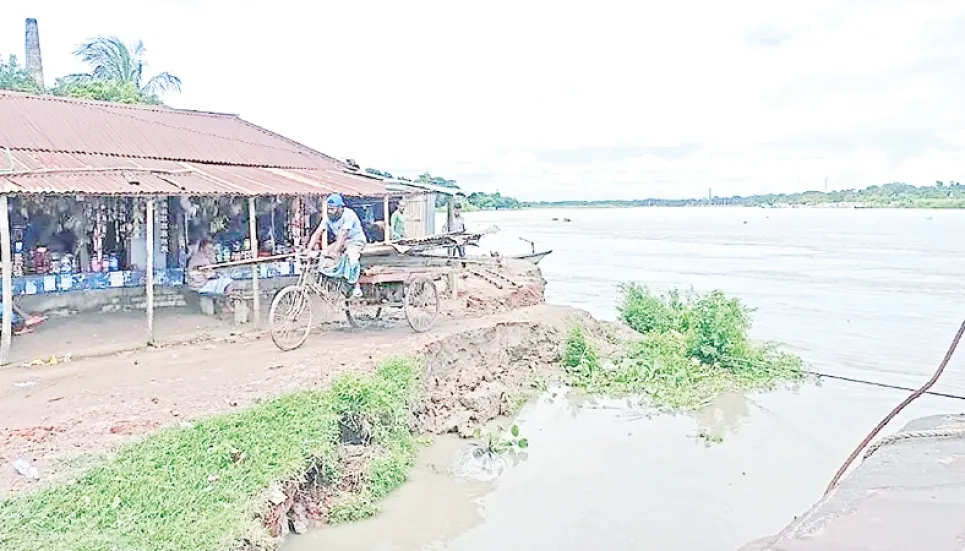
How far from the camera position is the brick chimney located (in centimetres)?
2295

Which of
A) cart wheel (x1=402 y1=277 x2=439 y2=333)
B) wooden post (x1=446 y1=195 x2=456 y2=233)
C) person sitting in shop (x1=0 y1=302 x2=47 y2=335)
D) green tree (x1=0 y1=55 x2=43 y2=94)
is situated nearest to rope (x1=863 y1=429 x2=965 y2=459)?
cart wheel (x1=402 y1=277 x2=439 y2=333)

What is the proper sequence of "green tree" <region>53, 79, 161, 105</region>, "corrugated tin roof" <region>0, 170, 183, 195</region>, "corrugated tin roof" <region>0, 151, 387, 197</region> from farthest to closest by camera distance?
"green tree" <region>53, 79, 161, 105</region>
"corrugated tin roof" <region>0, 151, 387, 197</region>
"corrugated tin roof" <region>0, 170, 183, 195</region>

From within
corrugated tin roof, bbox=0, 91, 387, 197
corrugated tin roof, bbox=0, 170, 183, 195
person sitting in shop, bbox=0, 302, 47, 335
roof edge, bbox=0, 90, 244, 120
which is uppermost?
roof edge, bbox=0, 90, 244, 120

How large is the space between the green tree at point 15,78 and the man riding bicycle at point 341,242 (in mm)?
14781

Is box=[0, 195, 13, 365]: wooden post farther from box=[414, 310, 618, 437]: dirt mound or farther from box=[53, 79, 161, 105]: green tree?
box=[53, 79, 161, 105]: green tree

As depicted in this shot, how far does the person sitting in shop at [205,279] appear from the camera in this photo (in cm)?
1167

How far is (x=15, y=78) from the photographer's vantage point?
22.2 m

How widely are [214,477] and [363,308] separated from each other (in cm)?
598

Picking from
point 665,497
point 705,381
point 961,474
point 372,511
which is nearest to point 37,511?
point 372,511

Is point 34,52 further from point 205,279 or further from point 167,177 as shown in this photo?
point 167,177

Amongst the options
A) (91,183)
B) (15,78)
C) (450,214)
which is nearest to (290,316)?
(91,183)

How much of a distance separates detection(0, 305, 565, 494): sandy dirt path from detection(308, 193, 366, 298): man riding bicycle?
3.32 feet

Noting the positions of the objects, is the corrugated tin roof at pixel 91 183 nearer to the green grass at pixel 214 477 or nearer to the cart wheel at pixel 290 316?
the cart wheel at pixel 290 316

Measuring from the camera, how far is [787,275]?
31.2 m
